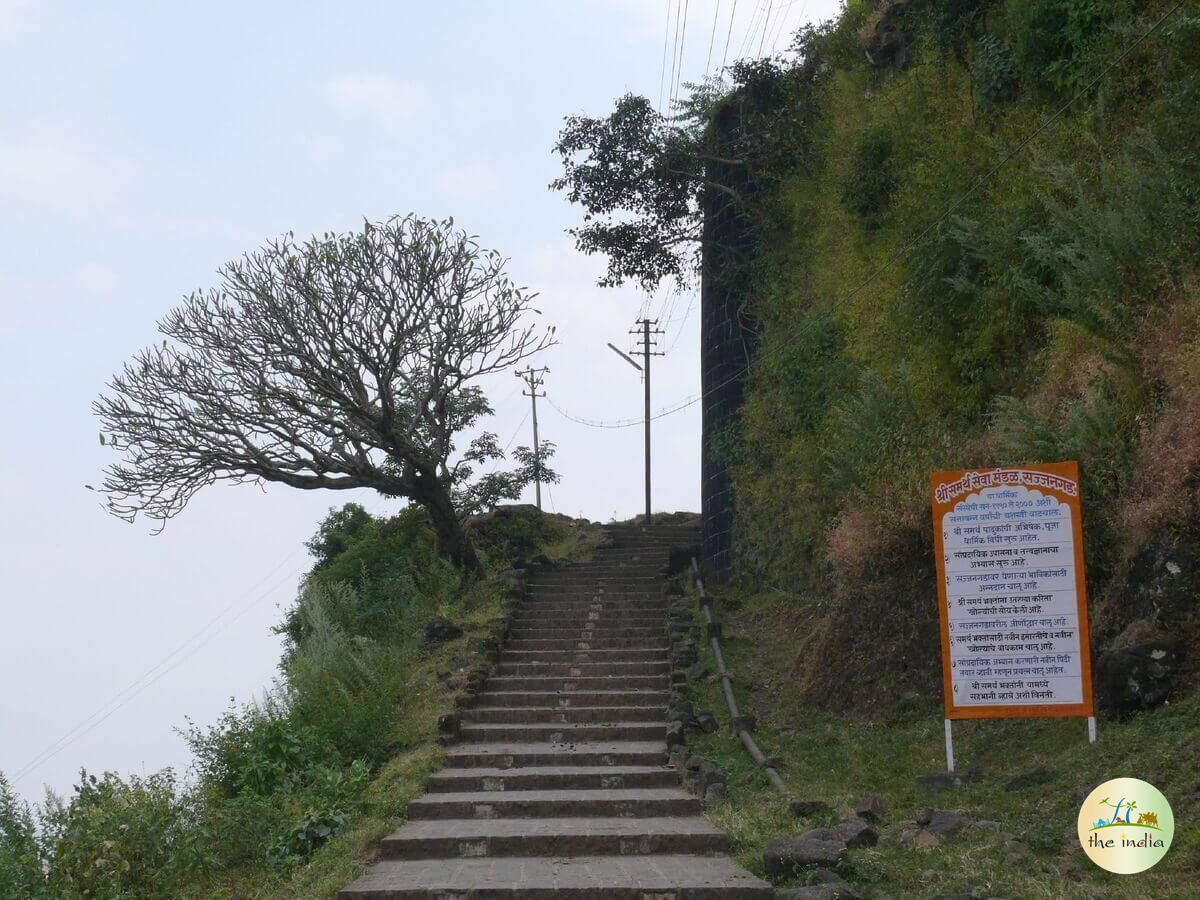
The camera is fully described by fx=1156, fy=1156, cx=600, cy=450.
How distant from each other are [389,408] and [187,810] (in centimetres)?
895

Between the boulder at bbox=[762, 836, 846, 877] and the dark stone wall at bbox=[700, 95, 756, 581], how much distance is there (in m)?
12.8

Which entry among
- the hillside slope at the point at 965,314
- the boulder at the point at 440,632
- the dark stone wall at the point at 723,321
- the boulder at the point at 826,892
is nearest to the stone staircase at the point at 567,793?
the boulder at the point at 826,892

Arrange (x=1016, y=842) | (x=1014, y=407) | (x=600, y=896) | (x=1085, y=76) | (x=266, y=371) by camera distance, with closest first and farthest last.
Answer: (x=1016, y=842), (x=600, y=896), (x=1014, y=407), (x=1085, y=76), (x=266, y=371)

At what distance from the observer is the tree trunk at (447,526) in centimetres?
2019

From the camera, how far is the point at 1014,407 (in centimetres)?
1041

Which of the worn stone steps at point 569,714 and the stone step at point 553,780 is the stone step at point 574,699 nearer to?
the worn stone steps at point 569,714

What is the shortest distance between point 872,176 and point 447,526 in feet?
31.3

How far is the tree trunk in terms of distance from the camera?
20188 mm

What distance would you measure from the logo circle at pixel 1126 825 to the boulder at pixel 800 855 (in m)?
1.39

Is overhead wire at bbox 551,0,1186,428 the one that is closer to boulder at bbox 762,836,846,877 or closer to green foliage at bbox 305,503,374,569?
boulder at bbox 762,836,846,877

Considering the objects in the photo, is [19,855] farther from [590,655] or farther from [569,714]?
[590,655]

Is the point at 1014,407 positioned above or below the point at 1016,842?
above

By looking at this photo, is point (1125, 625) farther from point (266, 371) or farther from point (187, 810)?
point (266, 371)

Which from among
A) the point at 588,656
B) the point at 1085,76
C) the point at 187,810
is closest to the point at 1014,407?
the point at 1085,76
